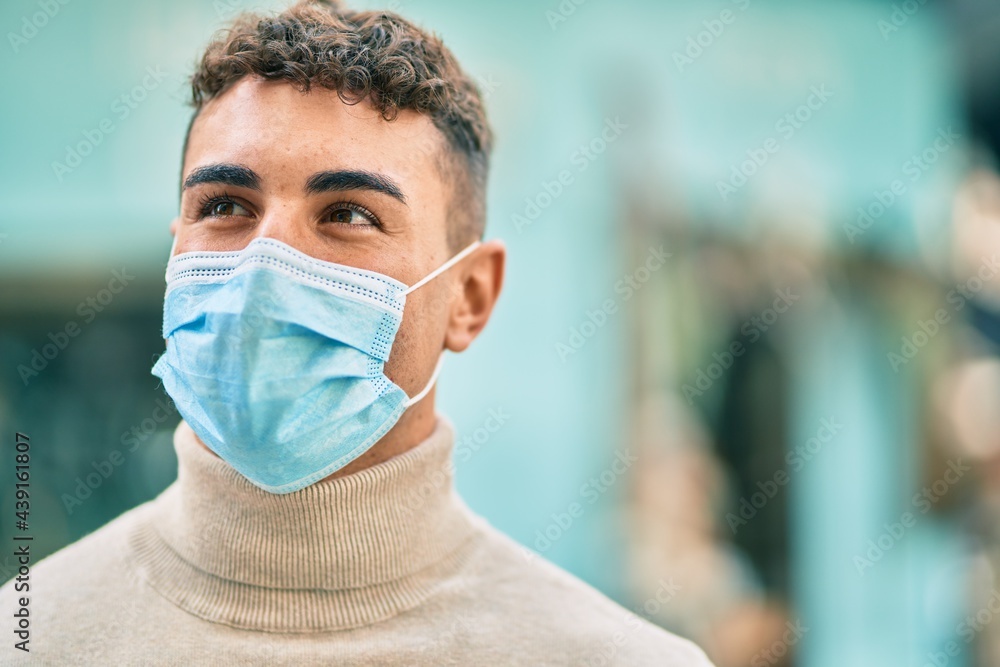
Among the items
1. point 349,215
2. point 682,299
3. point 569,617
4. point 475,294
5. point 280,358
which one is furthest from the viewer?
point 682,299

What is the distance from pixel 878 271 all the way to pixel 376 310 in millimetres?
4513

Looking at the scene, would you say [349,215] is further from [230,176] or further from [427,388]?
[427,388]

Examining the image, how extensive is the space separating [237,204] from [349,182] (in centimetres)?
23

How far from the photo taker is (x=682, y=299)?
17.1ft

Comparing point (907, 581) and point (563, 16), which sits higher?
point (563, 16)

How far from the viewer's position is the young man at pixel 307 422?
5.86ft

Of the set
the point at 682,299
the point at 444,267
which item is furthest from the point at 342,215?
the point at 682,299

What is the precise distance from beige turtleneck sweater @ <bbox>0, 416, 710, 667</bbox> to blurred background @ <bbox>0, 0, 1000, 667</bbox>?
251cm

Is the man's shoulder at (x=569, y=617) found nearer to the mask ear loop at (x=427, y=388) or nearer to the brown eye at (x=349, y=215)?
the mask ear loop at (x=427, y=388)

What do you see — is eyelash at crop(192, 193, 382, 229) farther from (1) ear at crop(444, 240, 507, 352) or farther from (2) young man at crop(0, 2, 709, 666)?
(1) ear at crop(444, 240, 507, 352)

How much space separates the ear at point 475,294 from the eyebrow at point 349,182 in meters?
0.33

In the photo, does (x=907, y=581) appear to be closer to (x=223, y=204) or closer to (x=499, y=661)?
(x=499, y=661)

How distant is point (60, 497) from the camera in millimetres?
4324

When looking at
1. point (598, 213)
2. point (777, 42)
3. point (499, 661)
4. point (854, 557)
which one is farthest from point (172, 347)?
point (854, 557)
